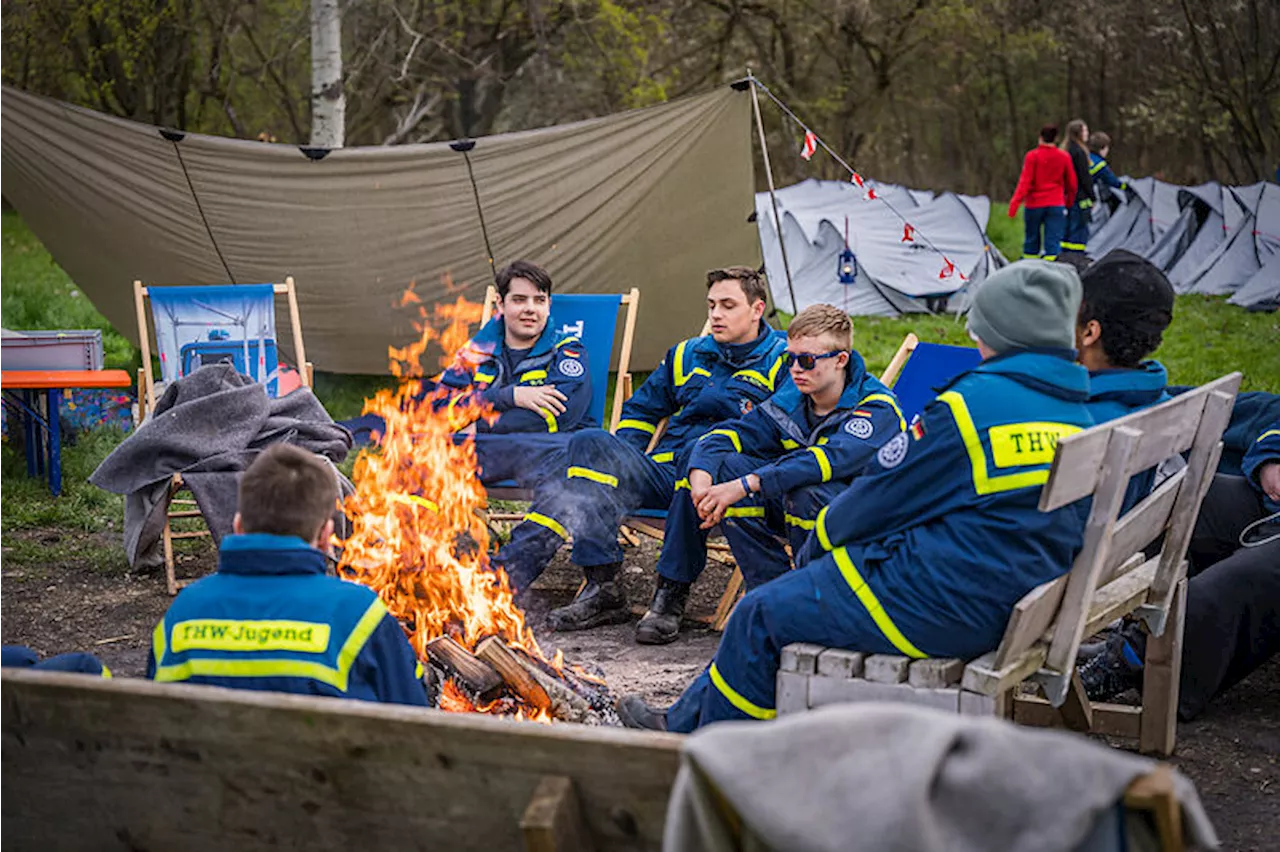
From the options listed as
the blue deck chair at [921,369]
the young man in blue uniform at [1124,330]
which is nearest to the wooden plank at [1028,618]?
the young man in blue uniform at [1124,330]

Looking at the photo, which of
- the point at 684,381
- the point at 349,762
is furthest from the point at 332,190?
the point at 349,762

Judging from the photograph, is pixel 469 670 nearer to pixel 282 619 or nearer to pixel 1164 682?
pixel 282 619

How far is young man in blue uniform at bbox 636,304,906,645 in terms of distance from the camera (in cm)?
469

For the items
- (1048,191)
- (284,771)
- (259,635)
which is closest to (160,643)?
(259,635)

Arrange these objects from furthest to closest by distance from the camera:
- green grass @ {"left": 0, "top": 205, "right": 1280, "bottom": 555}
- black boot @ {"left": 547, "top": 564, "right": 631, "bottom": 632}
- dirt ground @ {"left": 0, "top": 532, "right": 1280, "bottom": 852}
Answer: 1. green grass @ {"left": 0, "top": 205, "right": 1280, "bottom": 555}
2. black boot @ {"left": 547, "top": 564, "right": 631, "bottom": 632}
3. dirt ground @ {"left": 0, "top": 532, "right": 1280, "bottom": 852}

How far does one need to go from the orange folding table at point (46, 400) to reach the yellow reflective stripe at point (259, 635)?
4.92m

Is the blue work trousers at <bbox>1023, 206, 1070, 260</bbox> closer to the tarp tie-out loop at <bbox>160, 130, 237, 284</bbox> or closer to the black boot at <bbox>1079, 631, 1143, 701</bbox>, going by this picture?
the tarp tie-out loop at <bbox>160, 130, 237, 284</bbox>

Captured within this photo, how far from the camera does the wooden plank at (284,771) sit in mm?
2014

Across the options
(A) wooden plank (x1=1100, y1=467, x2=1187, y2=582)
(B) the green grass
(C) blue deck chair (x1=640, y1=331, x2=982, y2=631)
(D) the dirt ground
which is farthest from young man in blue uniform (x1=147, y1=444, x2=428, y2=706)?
(B) the green grass

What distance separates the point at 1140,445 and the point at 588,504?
259 centimetres

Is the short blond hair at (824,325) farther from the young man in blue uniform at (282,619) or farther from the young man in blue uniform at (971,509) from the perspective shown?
the young man in blue uniform at (282,619)

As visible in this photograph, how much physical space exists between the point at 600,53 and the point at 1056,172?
5.65 meters

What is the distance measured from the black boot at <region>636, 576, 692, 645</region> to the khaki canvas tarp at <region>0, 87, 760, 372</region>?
3.46m

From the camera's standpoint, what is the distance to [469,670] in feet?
13.0
